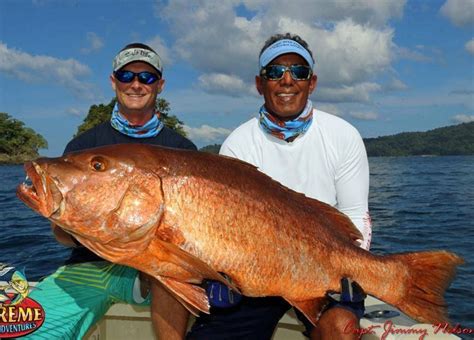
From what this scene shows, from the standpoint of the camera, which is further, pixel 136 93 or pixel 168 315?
pixel 136 93

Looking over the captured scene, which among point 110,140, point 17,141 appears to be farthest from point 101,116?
point 110,140

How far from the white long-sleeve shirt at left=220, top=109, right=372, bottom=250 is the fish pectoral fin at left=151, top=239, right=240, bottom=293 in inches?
62.6

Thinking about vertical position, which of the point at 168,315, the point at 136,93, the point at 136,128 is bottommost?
the point at 168,315

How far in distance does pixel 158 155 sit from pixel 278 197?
79 cm

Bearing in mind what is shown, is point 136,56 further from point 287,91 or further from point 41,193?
point 41,193

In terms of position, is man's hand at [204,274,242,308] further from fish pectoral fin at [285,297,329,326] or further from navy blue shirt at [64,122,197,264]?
navy blue shirt at [64,122,197,264]

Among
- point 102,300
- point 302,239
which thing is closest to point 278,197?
point 302,239

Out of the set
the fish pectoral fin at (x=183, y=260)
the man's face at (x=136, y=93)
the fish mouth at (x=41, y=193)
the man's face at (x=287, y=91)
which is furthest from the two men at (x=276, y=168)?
the fish mouth at (x=41, y=193)

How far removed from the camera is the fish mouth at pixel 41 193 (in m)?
2.47

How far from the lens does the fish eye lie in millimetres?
2650

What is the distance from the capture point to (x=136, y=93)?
441 centimetres

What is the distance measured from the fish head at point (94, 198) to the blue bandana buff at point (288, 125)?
1609 millimetres

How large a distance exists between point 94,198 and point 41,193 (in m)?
0.27

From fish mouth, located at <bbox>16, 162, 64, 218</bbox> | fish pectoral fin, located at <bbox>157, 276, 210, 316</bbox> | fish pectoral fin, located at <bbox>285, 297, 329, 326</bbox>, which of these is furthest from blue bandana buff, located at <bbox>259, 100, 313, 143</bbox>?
fish mouth, located at <bbox>16, 162, 64, 218</bbox>
